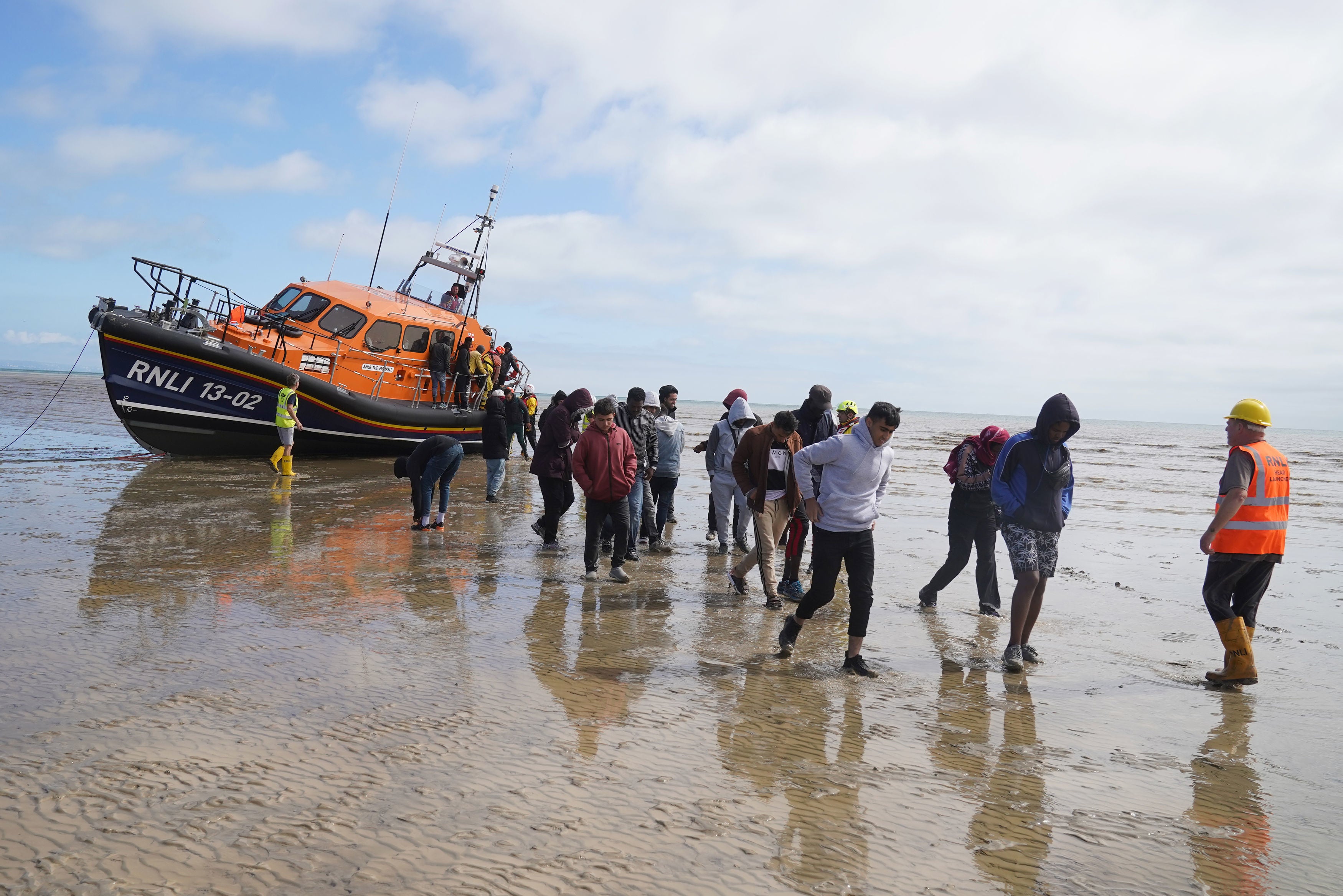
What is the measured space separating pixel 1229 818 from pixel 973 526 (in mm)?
3479

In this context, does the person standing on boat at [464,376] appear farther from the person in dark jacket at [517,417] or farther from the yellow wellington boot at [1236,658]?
the yellow wellington boot at [1236,658]

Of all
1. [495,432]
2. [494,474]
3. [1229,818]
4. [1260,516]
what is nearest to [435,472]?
[495,432]

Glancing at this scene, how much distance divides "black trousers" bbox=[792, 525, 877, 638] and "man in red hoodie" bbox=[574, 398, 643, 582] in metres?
2.28

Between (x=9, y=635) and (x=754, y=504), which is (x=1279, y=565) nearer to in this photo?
(x=754, y=504)

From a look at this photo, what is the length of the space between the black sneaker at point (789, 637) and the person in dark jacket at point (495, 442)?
652 cm

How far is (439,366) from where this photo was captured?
642 inches

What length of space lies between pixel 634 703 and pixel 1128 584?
19.0 feet

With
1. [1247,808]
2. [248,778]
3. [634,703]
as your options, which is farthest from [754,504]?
[248,778]

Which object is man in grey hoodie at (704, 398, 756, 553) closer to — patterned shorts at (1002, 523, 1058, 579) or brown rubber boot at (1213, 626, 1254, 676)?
patterned shorts at (1002, 523, 1058, 579)

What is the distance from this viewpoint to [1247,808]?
3.25 meters

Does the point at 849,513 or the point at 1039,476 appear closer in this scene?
the point at 849,513

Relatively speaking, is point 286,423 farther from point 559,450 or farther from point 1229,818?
point 1229,818

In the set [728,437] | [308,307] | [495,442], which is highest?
[308,307]

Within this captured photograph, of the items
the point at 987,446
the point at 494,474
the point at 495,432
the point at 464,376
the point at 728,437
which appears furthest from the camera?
the point at 464,376
